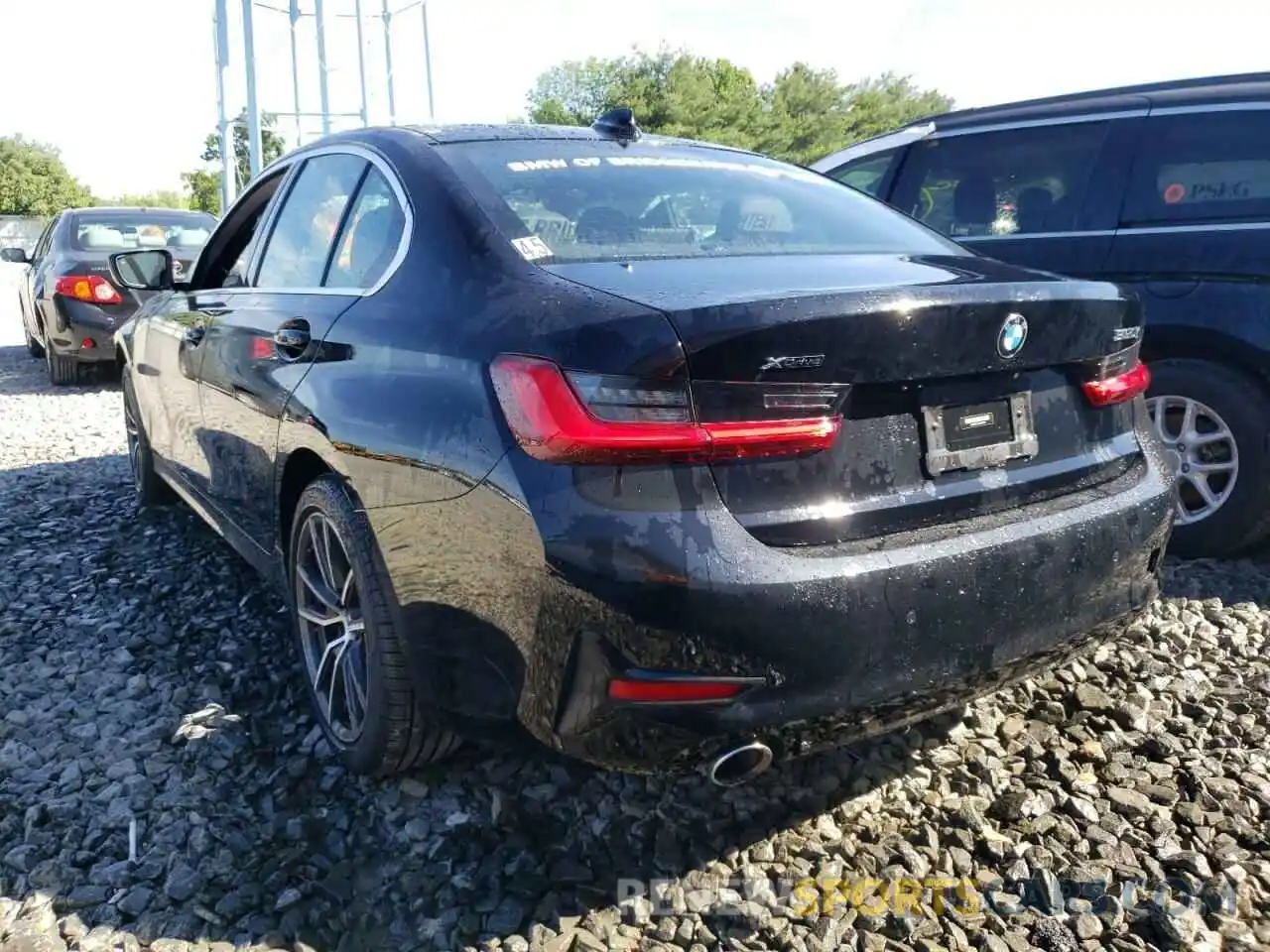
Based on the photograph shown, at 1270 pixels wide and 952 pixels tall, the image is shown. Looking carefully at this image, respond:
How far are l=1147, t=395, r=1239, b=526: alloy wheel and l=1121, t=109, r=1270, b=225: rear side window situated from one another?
0.74 meters

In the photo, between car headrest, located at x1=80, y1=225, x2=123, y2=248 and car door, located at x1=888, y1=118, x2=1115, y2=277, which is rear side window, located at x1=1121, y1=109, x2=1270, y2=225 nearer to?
car door, located at x1=888, y1=118, x2=1115, y2=277

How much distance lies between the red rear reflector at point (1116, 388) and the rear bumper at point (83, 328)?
8.47 m

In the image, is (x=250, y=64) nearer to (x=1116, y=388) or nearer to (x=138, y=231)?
(x=138, y=231)

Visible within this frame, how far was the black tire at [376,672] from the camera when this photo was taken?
7.66ft

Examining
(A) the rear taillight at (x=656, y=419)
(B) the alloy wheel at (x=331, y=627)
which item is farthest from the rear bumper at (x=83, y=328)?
(A) the rear taillight at (x=656, y=419)

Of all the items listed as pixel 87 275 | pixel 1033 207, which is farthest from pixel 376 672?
pixel 87 275

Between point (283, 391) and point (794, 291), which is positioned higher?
point (794, 291)

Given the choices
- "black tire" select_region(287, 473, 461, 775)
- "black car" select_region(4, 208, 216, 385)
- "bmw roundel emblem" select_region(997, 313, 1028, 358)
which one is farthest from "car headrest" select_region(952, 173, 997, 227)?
"black car" select_region(4, 208, 216, 385)

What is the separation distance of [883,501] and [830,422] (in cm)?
20

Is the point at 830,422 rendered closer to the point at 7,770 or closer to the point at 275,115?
the point at 7,770

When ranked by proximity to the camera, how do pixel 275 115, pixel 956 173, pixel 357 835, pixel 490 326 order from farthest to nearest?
1. pixel 275 115
2. pixel 956 173
3. pixel 357 835
4. pixel 490 326

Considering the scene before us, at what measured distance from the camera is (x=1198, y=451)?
13.3 feet

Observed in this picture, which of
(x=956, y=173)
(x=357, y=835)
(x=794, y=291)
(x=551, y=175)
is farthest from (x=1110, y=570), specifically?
(x=956, y=173)

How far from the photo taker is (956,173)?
15.9 feet
